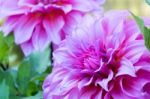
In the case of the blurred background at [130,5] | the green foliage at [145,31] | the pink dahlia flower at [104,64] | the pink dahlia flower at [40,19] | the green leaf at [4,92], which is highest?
the green foliage at [145,31]

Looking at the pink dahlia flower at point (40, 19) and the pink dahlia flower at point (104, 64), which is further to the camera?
the pink dahlia flower at point (40, 19)

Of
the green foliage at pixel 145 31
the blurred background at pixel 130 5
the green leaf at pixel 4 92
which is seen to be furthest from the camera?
the blurred background at pixel 130 5

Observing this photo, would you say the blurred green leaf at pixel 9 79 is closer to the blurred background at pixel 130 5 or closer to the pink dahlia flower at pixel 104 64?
the pink dahlia flower at pixel 104 64

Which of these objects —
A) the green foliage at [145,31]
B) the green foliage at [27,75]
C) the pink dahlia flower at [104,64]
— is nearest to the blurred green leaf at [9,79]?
the green foliage at [27,75]

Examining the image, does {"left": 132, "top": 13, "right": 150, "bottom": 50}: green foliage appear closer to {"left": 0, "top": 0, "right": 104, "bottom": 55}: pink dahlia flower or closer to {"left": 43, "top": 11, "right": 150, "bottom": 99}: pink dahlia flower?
{"left": 43, "top": 11, "right": 150, "bottom": 99}: pink dahlia flower

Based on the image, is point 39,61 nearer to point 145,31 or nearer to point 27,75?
point 27,75

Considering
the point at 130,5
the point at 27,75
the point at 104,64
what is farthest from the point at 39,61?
the point at 130,5

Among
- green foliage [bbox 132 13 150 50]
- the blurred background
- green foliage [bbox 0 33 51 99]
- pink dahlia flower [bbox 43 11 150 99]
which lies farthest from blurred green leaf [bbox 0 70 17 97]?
the blurred background
